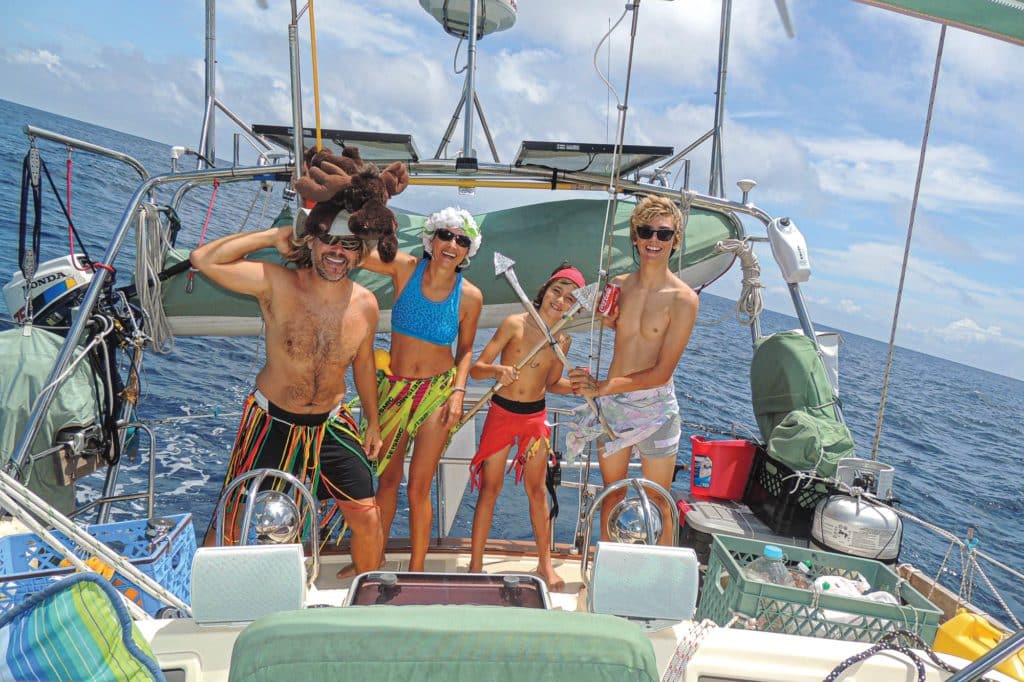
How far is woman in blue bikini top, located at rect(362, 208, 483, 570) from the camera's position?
2.93m

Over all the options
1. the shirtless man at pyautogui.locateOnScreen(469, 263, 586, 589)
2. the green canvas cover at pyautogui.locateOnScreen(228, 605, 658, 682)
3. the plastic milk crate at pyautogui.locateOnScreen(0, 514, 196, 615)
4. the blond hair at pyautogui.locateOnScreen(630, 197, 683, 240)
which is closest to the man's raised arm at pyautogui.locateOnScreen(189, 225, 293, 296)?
the shirtless man at pyautogui.locateOnScreen(469, 263, 586, 589)

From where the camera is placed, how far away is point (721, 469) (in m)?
3.82

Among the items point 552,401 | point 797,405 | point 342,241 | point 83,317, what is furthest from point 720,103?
point 552,401

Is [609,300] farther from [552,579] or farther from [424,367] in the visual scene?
[552,579]

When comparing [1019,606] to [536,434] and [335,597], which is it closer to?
[536,434]

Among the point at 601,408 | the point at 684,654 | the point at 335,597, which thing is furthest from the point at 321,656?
the point at 601,408

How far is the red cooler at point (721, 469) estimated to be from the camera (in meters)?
3.80

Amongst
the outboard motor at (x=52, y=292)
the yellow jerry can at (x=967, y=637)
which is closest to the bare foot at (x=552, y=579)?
the yellow jerry can at (x=967, y=637)

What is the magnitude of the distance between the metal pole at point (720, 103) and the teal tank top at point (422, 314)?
2137mm

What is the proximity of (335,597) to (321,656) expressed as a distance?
121 centimetres

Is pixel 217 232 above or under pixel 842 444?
above

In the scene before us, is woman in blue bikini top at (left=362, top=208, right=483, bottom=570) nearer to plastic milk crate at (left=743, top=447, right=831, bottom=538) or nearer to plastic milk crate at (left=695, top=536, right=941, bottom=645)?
plastic milk crate at (left=695, top=536, right=941, bottom=645)

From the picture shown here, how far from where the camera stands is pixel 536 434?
3115 millimetres

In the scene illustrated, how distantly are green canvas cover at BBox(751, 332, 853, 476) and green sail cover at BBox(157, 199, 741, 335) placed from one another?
24.9 inches
